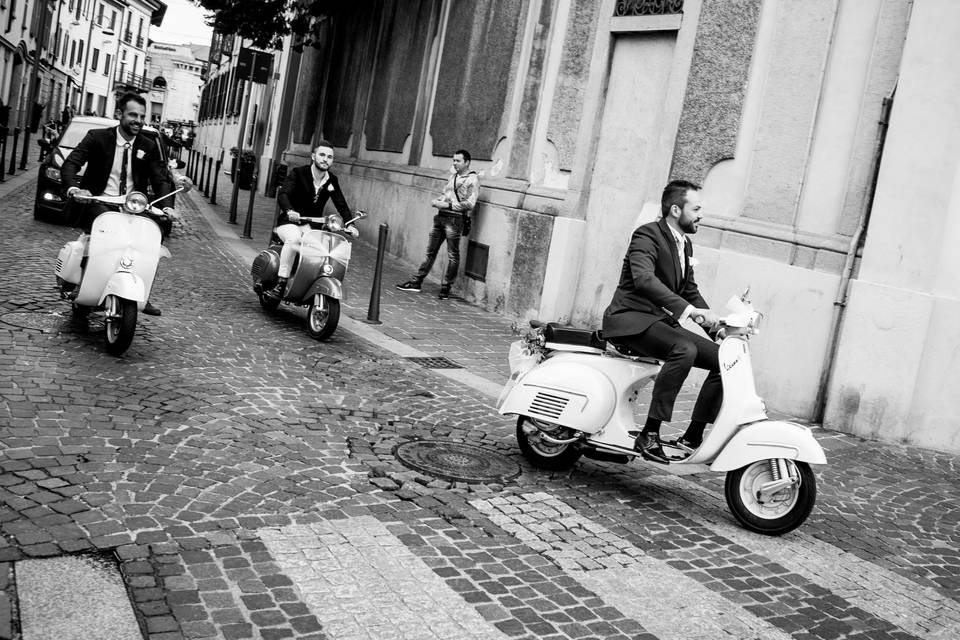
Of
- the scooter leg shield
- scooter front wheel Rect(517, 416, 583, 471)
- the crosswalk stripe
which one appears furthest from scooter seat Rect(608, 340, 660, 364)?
the scooter leg shield

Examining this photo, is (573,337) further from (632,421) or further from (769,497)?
(769,497)

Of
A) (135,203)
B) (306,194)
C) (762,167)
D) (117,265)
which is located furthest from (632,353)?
(306,194)

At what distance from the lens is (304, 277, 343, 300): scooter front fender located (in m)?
8.59

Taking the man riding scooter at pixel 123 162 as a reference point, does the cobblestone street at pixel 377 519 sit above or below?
below

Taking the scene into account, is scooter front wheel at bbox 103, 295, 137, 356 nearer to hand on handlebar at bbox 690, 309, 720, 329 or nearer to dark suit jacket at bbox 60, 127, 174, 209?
dark suit jacket at bbox 60, 127, 174, 209

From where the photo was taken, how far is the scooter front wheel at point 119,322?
6.72 metres

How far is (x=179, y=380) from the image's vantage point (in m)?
6.46

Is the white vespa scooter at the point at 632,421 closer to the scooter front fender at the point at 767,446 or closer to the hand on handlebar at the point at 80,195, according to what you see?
the scooter front fender at the point at 767,446

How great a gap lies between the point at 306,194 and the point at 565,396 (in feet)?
15.7

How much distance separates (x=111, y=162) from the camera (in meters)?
7.80

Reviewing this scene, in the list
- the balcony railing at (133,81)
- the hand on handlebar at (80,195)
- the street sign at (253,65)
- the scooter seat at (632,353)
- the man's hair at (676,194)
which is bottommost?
the scooter seat at (632,353)

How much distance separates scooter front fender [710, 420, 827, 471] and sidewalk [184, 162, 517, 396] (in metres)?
2.85

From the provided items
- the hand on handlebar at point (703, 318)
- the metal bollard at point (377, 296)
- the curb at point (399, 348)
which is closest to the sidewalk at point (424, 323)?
the curb at point (399, 348)

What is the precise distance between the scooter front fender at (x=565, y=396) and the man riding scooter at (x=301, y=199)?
403 centimetres
